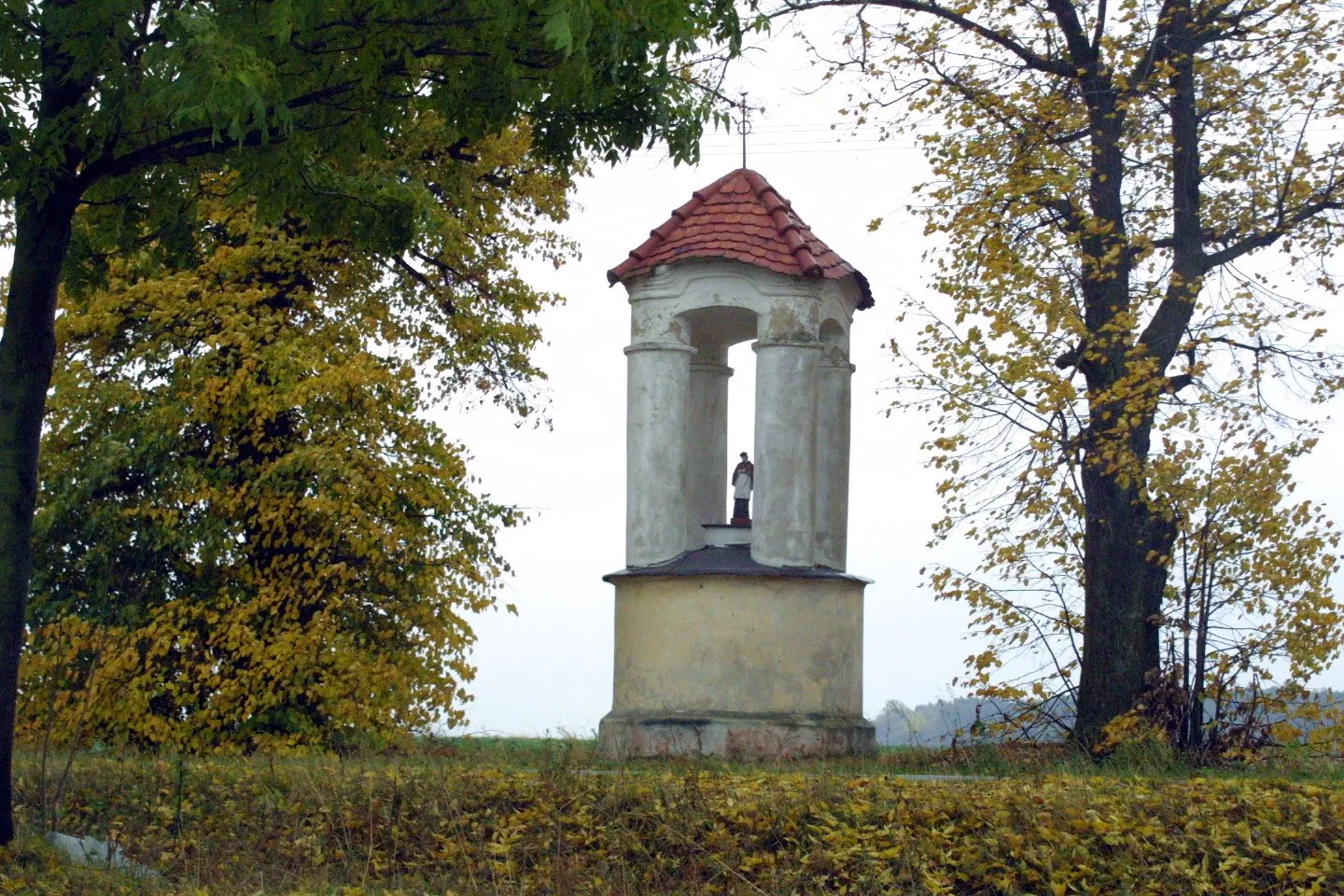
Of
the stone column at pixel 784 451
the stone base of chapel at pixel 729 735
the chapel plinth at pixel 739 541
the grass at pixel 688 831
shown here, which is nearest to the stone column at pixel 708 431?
the chapel plinth at pixel 739 541

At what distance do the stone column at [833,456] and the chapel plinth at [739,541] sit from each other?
27 millimetres

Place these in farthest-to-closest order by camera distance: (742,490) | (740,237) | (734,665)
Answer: (742,490), (740,237), (734,665)

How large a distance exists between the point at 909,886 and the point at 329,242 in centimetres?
1076

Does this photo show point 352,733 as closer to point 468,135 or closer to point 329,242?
point 329,242

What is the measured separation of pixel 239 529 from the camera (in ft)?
52.4

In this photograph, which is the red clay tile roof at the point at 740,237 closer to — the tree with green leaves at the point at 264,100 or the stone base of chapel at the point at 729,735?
the tree with green leaves at the point at 264,100

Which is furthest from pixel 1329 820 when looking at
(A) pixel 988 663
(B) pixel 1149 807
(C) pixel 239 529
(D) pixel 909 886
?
(C) pixel 239 529

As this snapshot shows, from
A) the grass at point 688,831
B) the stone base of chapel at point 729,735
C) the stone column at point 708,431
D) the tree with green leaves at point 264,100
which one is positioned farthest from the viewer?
the stone column at point 708,431

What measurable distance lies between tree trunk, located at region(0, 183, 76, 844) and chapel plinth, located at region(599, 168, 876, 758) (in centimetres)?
555

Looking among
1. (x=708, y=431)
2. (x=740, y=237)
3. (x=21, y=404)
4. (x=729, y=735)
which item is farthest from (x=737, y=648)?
(x=21, y=404)

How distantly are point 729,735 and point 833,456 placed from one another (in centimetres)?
303

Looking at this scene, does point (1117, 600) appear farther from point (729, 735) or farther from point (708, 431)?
point (708, 431)

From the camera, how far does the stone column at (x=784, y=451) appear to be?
14.0 meters

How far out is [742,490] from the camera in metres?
15.0
